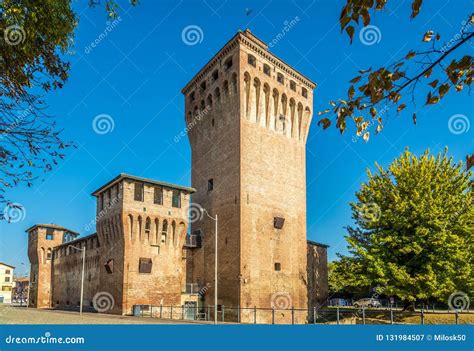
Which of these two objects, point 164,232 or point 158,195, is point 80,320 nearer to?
point 164,232

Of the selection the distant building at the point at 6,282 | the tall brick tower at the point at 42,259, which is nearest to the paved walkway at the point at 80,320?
the tall brick tower at the point at 42,259

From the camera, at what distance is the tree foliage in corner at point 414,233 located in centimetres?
3011

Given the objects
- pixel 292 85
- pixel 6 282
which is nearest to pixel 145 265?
pixel 292 85

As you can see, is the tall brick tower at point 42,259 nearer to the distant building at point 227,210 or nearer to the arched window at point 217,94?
the distant building at point 227,210

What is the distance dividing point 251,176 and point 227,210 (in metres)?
4.11

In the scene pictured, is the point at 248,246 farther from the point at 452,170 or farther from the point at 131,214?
the point at 452,170

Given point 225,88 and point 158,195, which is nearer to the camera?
point 158,195

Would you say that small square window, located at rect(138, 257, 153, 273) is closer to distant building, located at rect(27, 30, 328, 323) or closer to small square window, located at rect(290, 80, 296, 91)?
distant building, located at rect(27, 30, 328, 323)

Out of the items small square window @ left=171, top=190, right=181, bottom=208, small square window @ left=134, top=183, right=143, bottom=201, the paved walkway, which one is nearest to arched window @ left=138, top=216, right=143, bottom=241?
small square window @ left=134, top=183, right=143, bottom=201

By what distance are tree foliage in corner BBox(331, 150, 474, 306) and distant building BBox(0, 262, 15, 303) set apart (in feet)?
320

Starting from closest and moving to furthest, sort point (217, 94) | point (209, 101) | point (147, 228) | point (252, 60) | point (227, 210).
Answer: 1. point (147, 228)
2. point (227, 210)
3. point (252, 60)
4. point (217, 94)
5. point (209, 101)

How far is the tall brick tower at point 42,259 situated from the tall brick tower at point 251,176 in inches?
1142

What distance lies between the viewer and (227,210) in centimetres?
3759

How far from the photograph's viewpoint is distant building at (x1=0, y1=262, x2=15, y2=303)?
99.4 metres
